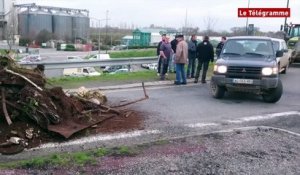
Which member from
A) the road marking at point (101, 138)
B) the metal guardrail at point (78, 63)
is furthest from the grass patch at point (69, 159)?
the metal guardrail at point (78, 63)

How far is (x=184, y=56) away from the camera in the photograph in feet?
47.6

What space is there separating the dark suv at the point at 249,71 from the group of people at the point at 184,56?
5.72 ft

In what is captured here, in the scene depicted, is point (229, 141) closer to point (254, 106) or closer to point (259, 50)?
point (254, 106)

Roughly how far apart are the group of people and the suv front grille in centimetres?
250

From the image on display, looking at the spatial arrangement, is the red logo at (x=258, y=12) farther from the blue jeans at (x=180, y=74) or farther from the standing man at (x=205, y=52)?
the blue jeans at (x=180, y=74)

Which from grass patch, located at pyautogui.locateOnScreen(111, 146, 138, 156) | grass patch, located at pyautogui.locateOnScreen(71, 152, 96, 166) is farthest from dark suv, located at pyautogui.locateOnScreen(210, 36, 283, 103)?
grass patch, located at pyautogui.locateOnScreen(71, 152, 96, 166)

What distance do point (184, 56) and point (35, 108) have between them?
8.08 meters

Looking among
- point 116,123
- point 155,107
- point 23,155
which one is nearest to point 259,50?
point 155,107

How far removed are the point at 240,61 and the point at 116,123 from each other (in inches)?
193

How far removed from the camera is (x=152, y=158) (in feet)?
19.6

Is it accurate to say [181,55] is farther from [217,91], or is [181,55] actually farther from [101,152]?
[101,152]

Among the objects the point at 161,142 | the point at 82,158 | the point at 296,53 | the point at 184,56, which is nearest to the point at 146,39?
the point at 296,53

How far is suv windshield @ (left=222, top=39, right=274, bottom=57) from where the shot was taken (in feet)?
40.1

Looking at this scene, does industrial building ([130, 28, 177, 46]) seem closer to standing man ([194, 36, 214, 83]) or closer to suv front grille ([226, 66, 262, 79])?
standing man ([194, 36, 214, 83])
